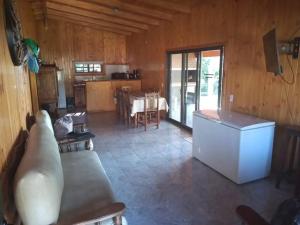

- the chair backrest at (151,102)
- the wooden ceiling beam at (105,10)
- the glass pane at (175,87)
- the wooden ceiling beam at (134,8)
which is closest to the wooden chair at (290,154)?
the chair backrest at (151,102)

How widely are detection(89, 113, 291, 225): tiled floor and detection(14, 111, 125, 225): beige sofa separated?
2.11ft

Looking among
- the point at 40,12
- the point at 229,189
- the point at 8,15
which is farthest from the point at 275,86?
the point at 40,12

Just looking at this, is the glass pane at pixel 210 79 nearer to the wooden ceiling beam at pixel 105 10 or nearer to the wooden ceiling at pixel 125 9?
the wooden ceiling at pixel 125 9

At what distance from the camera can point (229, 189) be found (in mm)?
2832

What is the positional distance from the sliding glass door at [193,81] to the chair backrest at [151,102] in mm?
661

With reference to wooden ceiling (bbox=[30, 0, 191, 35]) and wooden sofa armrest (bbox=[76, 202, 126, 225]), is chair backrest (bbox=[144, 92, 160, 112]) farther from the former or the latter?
wooden sofa armrest (bbox=[76, 202, 126, 225])

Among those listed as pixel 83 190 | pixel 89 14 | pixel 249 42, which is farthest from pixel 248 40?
pixel 89 14

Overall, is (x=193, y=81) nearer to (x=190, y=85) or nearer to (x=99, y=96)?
(x=190, y=85)

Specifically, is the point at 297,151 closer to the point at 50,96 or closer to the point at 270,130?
the point at 270,130

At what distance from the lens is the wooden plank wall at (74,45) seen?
842 centimetres

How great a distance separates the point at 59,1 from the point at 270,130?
557 centimetres

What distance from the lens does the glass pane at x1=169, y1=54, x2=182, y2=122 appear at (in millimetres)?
5745

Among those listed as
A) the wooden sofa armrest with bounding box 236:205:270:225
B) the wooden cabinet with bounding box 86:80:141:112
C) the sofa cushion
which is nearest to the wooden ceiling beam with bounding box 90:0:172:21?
the wooden cabinet with bounding box 86:80:141:112

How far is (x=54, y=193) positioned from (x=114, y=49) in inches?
335
